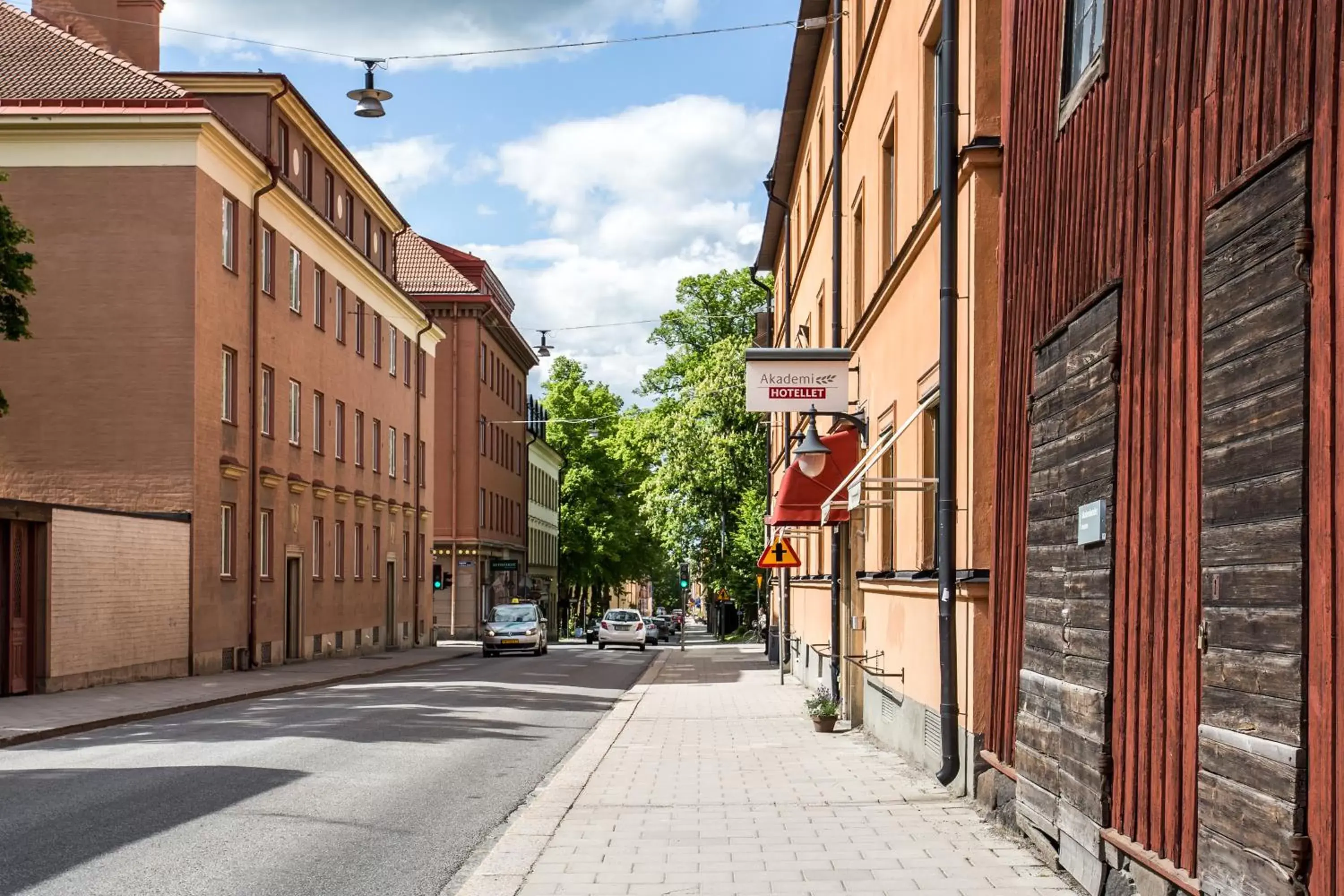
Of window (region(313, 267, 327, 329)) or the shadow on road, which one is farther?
window (region(313, 267, 327, 329))

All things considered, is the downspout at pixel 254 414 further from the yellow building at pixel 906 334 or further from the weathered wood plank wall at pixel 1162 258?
the weathered wood plank wall at pixel 1162 258

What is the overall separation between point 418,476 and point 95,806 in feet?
146

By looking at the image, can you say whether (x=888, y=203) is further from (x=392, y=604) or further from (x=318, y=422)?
(x=392, y=604)

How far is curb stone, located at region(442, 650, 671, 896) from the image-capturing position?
8.09 meters

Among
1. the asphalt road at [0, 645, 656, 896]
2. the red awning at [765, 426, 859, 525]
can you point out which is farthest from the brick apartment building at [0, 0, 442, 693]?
the red awning at [765, 426, 859, 525]

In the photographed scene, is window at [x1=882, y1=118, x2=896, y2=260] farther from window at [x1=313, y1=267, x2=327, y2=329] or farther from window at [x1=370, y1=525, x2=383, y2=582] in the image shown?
window at [x1=370, y1=525, x2=383, y2=582]

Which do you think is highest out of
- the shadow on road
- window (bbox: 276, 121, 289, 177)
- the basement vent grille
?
window (bbox: 276, 121, 289, 177)

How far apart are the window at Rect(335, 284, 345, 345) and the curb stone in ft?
89.2

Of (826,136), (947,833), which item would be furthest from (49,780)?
(826,136)

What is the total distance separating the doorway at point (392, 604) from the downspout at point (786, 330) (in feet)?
59.3

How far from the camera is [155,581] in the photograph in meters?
28.6

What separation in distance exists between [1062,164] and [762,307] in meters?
58.9

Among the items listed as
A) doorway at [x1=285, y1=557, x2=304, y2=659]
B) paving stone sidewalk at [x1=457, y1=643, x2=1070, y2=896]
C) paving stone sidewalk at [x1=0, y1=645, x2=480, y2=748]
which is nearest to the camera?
paving stone sidewalk at [x1=457, y1=643, x2=1070, y2=896]

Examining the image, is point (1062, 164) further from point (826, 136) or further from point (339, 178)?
point (339, 178)
